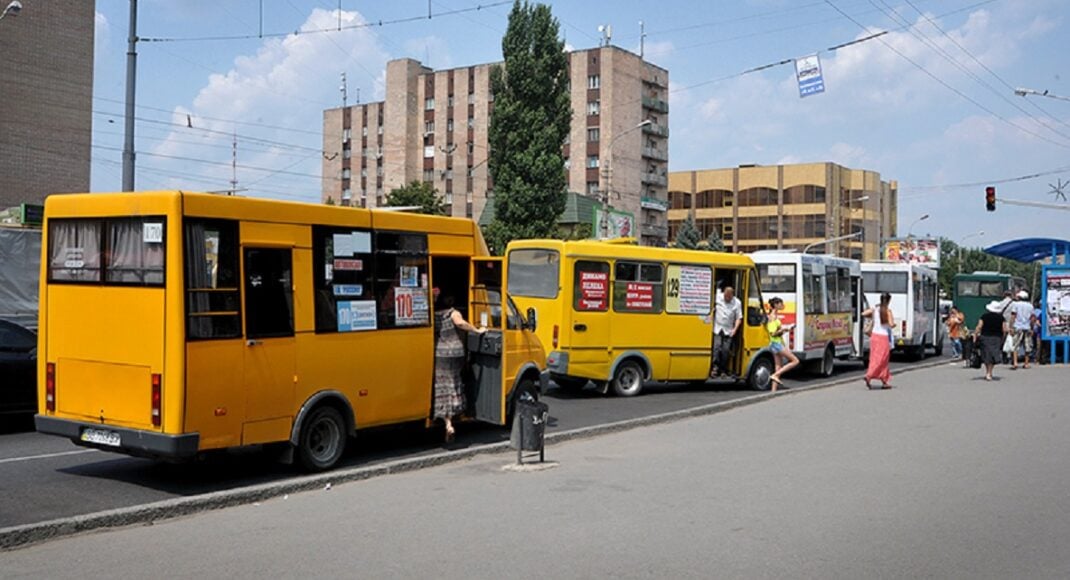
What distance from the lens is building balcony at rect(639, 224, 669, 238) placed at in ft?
288

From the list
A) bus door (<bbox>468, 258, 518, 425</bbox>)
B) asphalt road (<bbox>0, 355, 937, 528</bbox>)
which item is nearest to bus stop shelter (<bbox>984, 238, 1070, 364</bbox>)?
asphalt road (<bbox>0, 355, 937, 528</bbox>)

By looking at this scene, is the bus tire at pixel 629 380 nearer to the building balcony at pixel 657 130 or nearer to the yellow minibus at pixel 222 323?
the yellow minibus at pixel 222 323

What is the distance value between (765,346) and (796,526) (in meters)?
12.1

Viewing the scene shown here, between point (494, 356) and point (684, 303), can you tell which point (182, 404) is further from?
point (684, 303)

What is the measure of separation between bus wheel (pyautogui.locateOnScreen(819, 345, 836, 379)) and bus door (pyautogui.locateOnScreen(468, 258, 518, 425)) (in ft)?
45.5

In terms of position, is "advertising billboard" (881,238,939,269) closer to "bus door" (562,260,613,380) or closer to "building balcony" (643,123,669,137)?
"building balcony" (643,123,669,137)

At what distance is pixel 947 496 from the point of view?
9242mm

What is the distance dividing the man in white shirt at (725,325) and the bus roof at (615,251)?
0.74 m

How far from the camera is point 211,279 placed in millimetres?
8883

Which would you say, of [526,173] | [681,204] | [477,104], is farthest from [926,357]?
[681,204]

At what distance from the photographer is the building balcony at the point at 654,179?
88000mm

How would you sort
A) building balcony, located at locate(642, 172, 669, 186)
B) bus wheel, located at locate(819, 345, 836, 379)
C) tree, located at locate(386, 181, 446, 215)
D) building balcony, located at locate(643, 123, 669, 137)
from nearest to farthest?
bus wheel, located at locate(819, 345, 836, 379)
tree, located at locate(386, 181, 446, 215)
building balcony, located at locate(643, 123, 669, 137)
building balcony, located at locate(642, 172, 669, 186)

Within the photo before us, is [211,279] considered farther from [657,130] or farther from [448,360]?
[657,130]

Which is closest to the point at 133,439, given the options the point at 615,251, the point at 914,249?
the point at 615,251
